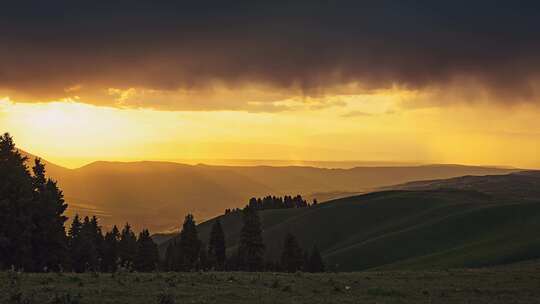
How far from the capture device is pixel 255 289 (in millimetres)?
26125

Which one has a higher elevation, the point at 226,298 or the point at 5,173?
the point at 5,173

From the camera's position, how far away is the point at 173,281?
89.0ft

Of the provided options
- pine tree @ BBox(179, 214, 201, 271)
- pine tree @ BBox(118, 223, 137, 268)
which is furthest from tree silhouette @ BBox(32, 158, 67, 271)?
pine tree @ BBox(179, 214, 201, 271)

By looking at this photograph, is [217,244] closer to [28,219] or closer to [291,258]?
[291,258]

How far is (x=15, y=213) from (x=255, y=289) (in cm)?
3305

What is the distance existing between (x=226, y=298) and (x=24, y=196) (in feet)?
114

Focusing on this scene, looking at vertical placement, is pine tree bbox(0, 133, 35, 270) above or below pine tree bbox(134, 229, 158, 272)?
above

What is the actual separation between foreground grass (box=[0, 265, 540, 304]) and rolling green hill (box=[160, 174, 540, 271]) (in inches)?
214

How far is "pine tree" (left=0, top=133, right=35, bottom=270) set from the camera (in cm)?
5041

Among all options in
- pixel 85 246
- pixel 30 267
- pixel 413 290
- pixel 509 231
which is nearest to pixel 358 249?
pixel 509 231

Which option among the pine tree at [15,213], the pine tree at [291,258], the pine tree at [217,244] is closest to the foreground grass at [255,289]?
the pine tree at [15,213]

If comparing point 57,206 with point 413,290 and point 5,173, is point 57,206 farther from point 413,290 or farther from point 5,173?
point 413,290

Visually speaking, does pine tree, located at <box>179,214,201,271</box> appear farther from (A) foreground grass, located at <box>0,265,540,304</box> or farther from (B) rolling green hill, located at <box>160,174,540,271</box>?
(A) foreground grass, located at <box>0,265,540,304</box>

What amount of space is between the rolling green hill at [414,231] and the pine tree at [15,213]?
31.0 metres
